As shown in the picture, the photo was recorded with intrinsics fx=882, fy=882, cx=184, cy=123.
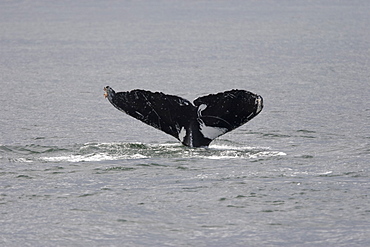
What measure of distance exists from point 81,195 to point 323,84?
9355 mm

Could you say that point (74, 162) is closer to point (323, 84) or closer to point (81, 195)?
point (81, 195)

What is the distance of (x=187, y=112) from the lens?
356 inches

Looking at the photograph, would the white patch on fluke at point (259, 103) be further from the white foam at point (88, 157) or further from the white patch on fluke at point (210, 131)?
the white foam at point (88, 157)

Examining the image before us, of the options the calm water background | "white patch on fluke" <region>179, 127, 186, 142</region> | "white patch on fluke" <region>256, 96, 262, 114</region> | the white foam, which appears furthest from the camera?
"white patch on fluke" <region>179, 127, 186, 142</region>

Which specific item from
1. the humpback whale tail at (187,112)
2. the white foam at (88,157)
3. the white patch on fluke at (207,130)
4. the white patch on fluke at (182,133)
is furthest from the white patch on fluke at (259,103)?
the white foam at (88,157)

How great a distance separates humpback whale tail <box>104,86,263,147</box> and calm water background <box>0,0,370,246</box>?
0.68 ft

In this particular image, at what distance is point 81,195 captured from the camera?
292 inches

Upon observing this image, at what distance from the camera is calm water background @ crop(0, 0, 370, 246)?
6.50 meters

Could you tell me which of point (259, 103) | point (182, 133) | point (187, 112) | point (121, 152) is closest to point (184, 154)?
point (182, 133)

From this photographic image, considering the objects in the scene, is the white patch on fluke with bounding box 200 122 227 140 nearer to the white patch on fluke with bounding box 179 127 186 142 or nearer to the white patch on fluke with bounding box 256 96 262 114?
the white patch on fluke with bounding box 179 127 186 142

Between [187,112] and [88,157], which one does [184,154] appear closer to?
[187,112]

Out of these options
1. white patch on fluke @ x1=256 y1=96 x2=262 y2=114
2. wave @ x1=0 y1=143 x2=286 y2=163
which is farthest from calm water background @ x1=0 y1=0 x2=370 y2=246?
white patch on fluke @ x1=256 y1=96 x2=262 y2=114

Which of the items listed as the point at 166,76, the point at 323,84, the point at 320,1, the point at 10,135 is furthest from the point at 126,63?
the point at 320,1

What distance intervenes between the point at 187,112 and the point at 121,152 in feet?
2.69
